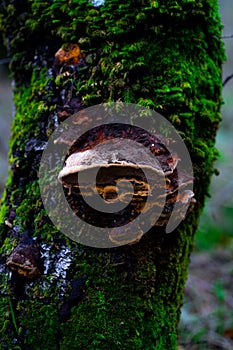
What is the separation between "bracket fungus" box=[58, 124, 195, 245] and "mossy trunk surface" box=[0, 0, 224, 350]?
118mm

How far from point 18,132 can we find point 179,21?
79 cm

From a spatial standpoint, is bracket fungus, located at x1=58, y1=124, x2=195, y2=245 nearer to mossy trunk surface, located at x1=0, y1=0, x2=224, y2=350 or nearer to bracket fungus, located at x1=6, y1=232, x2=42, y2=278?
mossy trunk surface, located at x1=0, y1=0, x2=224, y2=350

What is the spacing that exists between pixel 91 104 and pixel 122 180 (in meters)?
0.38

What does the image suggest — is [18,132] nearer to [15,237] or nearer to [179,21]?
[15,237]

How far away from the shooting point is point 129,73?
4.65 ft

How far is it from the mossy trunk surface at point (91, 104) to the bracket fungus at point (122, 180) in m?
0.12

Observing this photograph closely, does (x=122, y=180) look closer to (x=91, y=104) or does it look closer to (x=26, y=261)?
(x=91, y=104)

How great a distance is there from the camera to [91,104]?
1.42 m

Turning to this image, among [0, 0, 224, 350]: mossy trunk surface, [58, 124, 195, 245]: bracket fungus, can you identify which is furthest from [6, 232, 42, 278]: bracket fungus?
[58, 124, 195, 245]: bracket fungus

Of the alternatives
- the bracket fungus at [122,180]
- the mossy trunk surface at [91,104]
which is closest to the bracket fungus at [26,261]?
the mossy trunk surface at [91,104]

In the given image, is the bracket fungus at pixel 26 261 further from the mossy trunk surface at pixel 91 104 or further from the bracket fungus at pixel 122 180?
the bracket fungus at pixel 122 180

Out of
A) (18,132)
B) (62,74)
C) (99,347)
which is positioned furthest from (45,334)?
(62,74)

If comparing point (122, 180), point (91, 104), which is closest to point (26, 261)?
point (122, 180)

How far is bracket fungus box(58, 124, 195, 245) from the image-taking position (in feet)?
3.88
